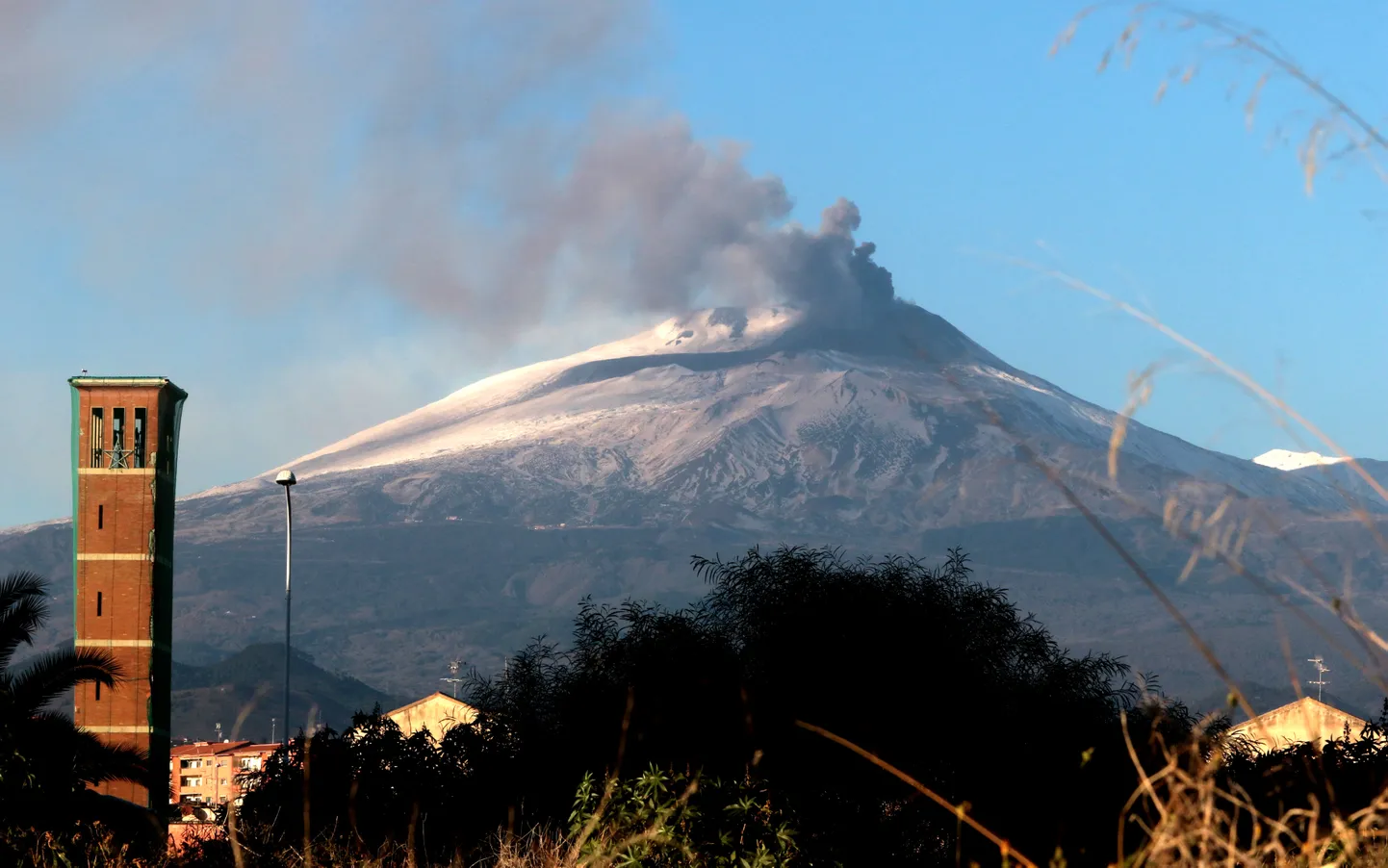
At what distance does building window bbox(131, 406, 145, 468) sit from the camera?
5994cm

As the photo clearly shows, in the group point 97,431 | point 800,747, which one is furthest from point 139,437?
point 800,747

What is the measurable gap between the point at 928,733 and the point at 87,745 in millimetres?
14372

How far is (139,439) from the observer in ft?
199

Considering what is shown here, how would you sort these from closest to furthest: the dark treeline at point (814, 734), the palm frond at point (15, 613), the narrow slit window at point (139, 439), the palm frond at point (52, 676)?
the palm frond at point (15, 613) < the dark treeline at point (814, 734) < the palm frond at point (52, 676) < the narrow slit window at point (139, 439)

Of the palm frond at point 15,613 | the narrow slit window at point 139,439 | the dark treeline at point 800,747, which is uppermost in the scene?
the narrow slit window at point 139,439

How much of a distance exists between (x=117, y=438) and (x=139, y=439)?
3.25 ft

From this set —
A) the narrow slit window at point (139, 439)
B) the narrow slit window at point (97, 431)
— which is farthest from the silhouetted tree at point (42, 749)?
the narrow slit window at point (97, 431)

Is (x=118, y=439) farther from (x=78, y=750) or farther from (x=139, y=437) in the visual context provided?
(x=78, y=750)

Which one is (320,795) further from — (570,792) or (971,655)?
(971,655)

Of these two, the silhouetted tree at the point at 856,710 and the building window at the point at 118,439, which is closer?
the silhouetted tree at the point at 856,710

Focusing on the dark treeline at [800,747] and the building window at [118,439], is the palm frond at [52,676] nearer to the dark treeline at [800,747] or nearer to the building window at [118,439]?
the dark treeline at [800,747]

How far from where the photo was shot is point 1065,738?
3028cm

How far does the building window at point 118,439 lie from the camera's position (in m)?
60.0

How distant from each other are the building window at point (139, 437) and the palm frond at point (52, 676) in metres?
30.6
